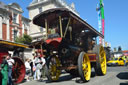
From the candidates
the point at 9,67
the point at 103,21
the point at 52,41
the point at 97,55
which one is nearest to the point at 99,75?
the point at 97,55

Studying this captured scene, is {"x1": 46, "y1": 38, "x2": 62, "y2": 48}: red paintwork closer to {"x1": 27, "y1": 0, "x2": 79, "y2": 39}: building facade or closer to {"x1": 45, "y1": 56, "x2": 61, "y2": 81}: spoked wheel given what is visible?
{"x1": 45, "y1": 56, "x2": 61, "y2": 81}: spoked wheel

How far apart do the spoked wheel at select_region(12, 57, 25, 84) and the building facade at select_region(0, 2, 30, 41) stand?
14.7m

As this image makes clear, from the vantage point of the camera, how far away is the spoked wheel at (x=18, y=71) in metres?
8.34

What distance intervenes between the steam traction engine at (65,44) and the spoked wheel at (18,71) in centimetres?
173

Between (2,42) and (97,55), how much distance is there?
453cm

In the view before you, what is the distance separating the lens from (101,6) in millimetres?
38781

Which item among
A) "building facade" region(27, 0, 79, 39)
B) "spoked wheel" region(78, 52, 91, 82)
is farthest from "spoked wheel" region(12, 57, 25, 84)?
"building facade" region(27, 0, 79, 39)

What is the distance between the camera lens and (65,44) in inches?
277

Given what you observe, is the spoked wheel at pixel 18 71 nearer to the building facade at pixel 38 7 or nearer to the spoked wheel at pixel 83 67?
the spoked wheel at pixel 83 67

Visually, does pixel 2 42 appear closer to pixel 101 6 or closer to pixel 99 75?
pixel 99 75

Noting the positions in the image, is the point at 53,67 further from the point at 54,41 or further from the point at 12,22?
the point at 12,22

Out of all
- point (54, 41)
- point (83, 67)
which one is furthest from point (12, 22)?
point (83, 67)

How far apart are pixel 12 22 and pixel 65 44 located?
1946cm

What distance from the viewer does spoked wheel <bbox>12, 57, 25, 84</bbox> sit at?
8.34 m
